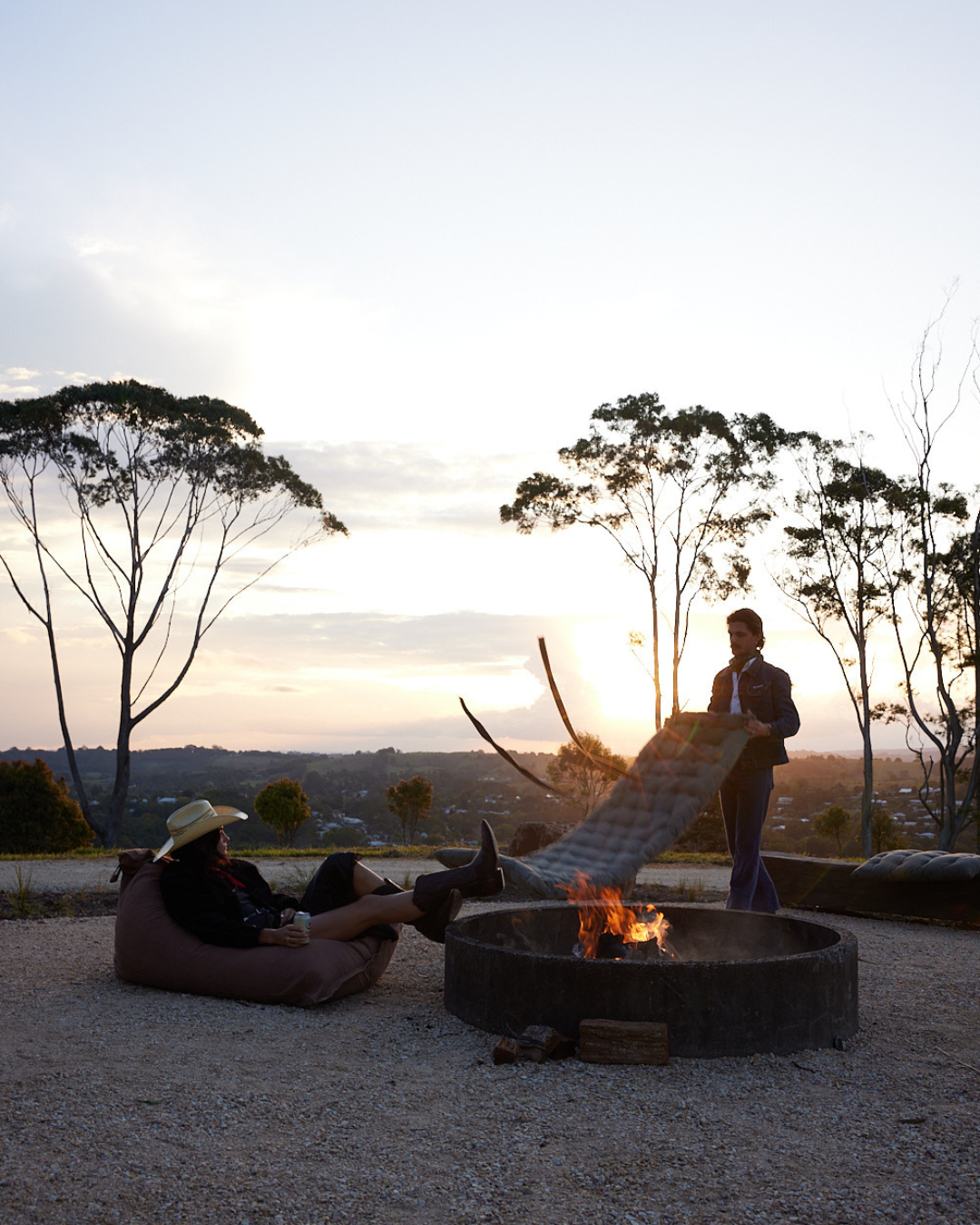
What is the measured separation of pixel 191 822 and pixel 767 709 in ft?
10.6

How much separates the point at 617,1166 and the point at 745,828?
10.2 feet

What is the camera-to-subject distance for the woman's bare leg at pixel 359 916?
443 cm

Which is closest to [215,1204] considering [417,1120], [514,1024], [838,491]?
[417,1120]

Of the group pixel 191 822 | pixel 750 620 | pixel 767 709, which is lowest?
pixel 191 822

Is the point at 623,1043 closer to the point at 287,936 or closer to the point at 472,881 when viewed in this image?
the point at 472,881

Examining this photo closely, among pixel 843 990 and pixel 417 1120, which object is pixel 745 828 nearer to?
pixel 843 990

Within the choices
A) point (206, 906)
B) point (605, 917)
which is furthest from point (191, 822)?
point (605, 917)

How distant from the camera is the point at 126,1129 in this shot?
8.89 ft

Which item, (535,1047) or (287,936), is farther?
(287,936)

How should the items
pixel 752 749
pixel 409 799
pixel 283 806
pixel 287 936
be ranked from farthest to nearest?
pixel 409 799 < pixel 283 806 < pixel 752 749 < pixel 287 936

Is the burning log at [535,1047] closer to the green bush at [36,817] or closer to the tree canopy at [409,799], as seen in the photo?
the tree canopy at [409,799]

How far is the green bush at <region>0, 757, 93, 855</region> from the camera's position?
744 inches

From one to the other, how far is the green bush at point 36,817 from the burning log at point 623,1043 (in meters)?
18.1

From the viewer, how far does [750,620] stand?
5.55 m
